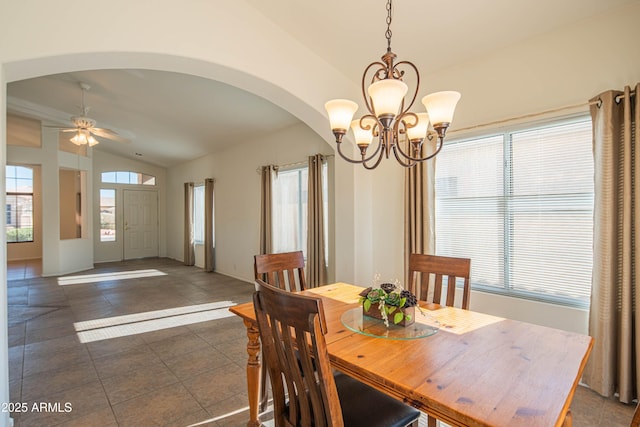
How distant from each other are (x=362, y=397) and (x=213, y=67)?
262 cm

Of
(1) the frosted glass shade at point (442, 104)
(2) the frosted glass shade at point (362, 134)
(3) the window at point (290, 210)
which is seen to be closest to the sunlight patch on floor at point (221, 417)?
(2) the frosted glass shade at point (362, 134)

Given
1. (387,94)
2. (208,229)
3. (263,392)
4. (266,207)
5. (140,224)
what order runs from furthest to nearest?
1. (140,224)
2. (208,229)
3. (266,207)
4. (263,392)
5. (387,94)

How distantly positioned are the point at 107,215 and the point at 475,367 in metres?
10.5

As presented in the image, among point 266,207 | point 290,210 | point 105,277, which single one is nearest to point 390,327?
point 290,210

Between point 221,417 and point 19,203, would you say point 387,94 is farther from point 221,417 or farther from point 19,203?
point 19,203

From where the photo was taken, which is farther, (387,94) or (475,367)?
(387,94)

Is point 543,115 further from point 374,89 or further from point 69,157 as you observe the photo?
point 69,157

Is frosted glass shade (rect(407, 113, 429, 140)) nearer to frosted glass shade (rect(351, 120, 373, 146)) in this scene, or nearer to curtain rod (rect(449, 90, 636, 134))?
frosted glass shade (rect(351, 120, 373, 146))

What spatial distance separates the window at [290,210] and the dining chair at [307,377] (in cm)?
366

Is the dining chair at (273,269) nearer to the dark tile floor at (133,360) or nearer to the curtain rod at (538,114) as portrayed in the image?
the dark tile floor at (133,360)

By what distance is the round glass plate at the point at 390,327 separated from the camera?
1.50 meters

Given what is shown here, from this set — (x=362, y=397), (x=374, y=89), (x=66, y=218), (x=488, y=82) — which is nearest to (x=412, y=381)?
(x=362, y=397)

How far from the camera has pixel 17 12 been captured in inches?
73.6

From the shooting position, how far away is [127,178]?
31.2ft
